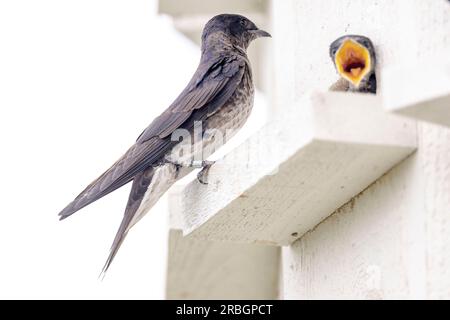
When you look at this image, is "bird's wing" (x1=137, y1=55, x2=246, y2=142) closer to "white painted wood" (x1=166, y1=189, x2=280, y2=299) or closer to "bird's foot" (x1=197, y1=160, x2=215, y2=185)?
"bird's foot" (x1=197, y1=160, x2=215, y2=185)

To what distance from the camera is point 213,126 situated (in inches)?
130

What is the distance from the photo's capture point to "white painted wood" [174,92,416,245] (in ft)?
7.06

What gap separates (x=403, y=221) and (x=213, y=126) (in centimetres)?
111

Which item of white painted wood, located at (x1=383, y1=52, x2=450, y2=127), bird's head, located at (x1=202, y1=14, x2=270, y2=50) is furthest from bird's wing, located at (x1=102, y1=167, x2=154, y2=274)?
white painted wood, located at (x1=383, y1=52, x2=450, y2=127)

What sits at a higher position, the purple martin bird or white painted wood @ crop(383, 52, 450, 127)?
the purple martin bird

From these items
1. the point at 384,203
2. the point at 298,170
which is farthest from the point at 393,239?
the point at 298,170

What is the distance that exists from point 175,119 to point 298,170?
99 cm

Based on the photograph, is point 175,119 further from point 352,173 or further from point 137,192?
point 352,173

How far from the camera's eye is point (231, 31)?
396cm

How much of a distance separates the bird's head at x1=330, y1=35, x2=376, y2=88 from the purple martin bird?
0.51 metres

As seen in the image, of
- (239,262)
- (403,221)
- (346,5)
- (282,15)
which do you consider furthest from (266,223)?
(239,262)

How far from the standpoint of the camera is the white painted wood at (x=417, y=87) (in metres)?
1.85

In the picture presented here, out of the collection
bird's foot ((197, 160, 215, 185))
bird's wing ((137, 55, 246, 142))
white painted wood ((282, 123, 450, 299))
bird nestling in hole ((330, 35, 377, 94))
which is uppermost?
bird's wing ((137, 55, 246, 142))

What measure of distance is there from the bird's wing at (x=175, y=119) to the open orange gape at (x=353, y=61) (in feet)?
2.14
